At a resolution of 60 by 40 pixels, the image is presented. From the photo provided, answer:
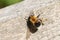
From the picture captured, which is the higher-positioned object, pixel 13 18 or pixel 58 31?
pixel 13 18

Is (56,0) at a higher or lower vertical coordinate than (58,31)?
higher

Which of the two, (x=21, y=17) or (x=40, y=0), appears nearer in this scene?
(x=21, y=17)

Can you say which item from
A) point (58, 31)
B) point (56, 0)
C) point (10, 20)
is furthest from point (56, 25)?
point (10, 20)

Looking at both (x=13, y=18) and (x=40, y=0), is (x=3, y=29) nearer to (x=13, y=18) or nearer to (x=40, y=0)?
(x=13, y=18)

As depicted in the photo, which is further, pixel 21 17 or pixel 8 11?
pixel 8 11

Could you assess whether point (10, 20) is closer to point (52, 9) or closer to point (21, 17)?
point (21, 17)

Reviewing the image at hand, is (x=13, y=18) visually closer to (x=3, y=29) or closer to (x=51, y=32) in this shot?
(x=3, y=29)

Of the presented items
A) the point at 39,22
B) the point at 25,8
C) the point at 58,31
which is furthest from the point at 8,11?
the point at 58,31
